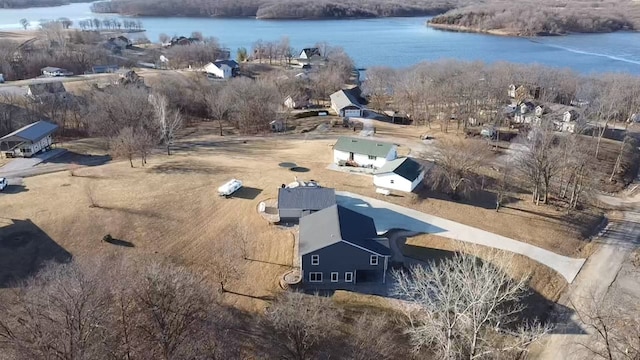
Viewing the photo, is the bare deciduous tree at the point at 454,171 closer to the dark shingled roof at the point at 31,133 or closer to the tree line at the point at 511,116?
the tree line at the point at 511,116

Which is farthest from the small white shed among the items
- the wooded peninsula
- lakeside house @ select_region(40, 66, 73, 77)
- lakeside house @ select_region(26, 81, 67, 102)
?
the wooded peninsula

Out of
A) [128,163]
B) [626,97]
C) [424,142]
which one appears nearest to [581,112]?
[626,97]

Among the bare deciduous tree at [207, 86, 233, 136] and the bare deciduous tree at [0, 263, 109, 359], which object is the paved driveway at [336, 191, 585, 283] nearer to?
the bare deciduous tree at [0, 263, 109, 359]

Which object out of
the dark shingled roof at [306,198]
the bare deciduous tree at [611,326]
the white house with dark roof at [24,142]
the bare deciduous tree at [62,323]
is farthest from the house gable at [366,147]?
the white house with dark roof at [24,142]

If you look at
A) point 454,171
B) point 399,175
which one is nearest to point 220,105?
point 399,175

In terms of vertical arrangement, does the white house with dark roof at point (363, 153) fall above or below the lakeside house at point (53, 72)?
below

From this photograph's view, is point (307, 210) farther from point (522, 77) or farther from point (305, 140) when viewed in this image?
point (522, 77)

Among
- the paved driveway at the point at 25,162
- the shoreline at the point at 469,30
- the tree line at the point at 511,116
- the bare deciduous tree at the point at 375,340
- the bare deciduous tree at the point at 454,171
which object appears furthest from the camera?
the shoreline at the point at 469,30
